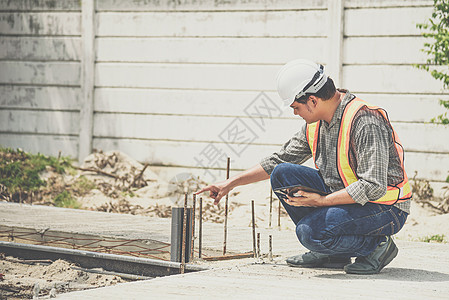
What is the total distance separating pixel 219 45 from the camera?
28.1 feet

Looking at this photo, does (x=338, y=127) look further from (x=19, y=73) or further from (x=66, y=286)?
(x=19, y=73)

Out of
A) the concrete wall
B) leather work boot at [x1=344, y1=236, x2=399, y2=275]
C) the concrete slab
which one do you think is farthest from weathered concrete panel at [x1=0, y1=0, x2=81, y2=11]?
leather work boot at [x1=344, y1=236, x2=399, y2=275]

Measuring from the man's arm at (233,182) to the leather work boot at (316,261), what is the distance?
19.6 inches

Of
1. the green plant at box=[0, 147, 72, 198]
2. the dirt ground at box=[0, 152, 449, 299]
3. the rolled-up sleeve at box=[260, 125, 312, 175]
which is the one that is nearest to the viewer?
the rolled-up sleeve at box=[260, 125, 312, 175]

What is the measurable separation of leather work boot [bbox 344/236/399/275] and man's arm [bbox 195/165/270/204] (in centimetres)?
72

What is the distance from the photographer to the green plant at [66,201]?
782 cm

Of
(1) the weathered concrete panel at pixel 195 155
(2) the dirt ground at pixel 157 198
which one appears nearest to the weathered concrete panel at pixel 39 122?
(1) the weathered concrete panel at pixel 195 155

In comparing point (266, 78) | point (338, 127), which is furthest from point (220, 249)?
point (266, 78)

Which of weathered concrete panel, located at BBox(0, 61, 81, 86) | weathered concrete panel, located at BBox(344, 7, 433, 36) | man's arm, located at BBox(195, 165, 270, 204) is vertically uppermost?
weathered concrete panel, located at BBox(344, 7, 433, 36)

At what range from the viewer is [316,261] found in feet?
12.5

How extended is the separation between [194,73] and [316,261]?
5171mm

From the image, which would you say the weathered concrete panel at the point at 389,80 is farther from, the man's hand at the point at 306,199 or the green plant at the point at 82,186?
the man's hand at the point at 306,199

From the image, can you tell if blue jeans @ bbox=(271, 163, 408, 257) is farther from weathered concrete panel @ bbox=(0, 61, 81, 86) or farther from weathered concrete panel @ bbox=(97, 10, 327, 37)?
weathered concrete panel @ bbox=(0, 61, 81, 86)

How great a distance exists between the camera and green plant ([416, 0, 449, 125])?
7082mm
